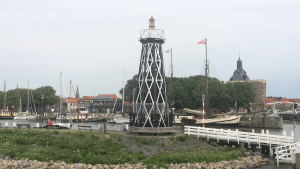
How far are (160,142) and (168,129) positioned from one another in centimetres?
509

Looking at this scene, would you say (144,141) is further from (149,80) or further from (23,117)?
(23,117)

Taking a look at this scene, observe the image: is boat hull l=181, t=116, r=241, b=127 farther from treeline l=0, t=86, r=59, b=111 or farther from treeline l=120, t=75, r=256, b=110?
treeline l=0, t=86, r=59, b=111

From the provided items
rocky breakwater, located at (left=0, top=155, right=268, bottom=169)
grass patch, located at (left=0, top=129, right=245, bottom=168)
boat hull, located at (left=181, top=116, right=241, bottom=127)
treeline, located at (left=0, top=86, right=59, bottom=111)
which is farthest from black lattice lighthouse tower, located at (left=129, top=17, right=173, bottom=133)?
treeline, located at (left=0, top=86, right=59, bottom=111)

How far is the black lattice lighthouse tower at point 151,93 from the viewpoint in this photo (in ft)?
124

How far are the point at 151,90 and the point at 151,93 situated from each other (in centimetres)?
→ 36

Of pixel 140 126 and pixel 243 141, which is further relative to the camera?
pixel 140 126

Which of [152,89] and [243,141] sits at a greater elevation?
[152,89]

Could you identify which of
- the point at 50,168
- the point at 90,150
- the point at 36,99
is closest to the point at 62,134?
the point at 90,150

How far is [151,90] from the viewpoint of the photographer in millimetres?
38312

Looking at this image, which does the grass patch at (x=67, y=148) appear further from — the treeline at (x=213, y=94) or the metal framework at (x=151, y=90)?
the treeline at (x=213, y=94)

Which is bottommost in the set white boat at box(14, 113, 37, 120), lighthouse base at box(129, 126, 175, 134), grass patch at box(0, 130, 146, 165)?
white boat at box(14, 113, 37, 120)

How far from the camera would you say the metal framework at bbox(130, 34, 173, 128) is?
37.8m

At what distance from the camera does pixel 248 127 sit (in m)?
81.0

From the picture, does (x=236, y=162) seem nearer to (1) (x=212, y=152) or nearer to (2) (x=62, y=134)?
(1) (x=212, y=152)
